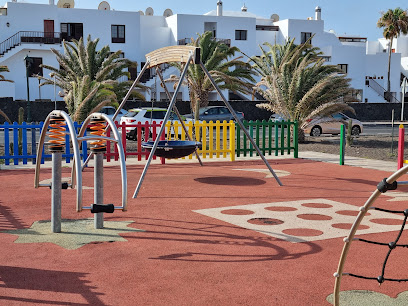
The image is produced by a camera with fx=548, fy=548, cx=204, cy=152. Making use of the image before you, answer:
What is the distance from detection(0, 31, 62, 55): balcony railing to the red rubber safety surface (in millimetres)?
39028

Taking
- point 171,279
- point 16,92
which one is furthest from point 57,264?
point 16,92

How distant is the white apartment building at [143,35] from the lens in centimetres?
4534

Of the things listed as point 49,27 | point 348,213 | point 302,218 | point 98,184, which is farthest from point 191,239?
point 49,27

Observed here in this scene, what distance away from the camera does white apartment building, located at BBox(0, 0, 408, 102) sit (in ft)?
149

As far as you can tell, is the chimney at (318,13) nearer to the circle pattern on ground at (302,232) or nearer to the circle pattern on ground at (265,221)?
the circle pattern on ground at (265,221)

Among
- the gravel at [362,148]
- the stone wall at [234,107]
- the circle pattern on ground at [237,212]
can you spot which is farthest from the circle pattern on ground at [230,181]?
the stone wall at [234,107]

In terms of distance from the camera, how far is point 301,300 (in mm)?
4707

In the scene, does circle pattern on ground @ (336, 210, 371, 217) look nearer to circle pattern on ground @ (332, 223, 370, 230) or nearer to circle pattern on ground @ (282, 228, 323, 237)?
circle pattern on ground @ (332, 223, 370, 230)

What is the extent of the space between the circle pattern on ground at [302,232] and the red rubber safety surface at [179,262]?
0.36 meters

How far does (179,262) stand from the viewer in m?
5.81

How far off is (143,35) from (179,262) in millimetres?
48371

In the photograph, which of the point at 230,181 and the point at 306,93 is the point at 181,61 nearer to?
the point at 230,181

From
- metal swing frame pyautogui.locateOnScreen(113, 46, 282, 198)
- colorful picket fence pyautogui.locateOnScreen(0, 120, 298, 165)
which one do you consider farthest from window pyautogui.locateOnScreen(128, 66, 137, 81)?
Answer: metal swing frame pyautogui.locateOnScreen(113, 46, 282, 198)

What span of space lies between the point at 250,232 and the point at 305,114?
15.4 metres
